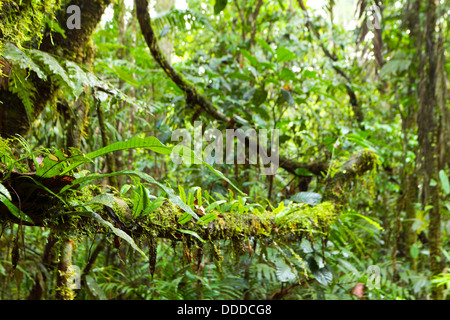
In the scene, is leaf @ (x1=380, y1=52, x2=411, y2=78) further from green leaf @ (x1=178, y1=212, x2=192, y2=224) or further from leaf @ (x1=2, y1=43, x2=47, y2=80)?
leaf @ (x1=2, y1=43, x2=47, y2=80)

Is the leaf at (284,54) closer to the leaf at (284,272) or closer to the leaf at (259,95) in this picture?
the leaf at (259,95)

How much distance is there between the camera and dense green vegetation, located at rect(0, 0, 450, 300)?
2.32 feet

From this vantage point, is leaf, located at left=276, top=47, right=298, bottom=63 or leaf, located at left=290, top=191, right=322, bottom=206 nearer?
leaf, located at left=290, top=191, right=322, bottom=206

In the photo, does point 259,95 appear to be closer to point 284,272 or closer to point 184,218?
point 284,272

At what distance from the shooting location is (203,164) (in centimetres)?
64

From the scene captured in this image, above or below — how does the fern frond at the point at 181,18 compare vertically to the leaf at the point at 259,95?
above

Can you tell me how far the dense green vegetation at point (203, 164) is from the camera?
2.32 feet

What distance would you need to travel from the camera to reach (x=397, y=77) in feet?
9.42

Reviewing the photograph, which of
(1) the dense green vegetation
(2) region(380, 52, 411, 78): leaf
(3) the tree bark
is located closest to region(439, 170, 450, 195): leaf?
(1) the dense green vegetation

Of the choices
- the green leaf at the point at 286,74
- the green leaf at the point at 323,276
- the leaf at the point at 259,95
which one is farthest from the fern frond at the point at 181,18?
the green leaf at the point at 323,276

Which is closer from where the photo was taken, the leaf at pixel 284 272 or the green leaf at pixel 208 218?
the green leaf at pixel 208 218

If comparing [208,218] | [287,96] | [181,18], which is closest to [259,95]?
[287,96]

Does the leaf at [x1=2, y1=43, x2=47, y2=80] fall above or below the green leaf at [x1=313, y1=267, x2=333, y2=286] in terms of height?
above
